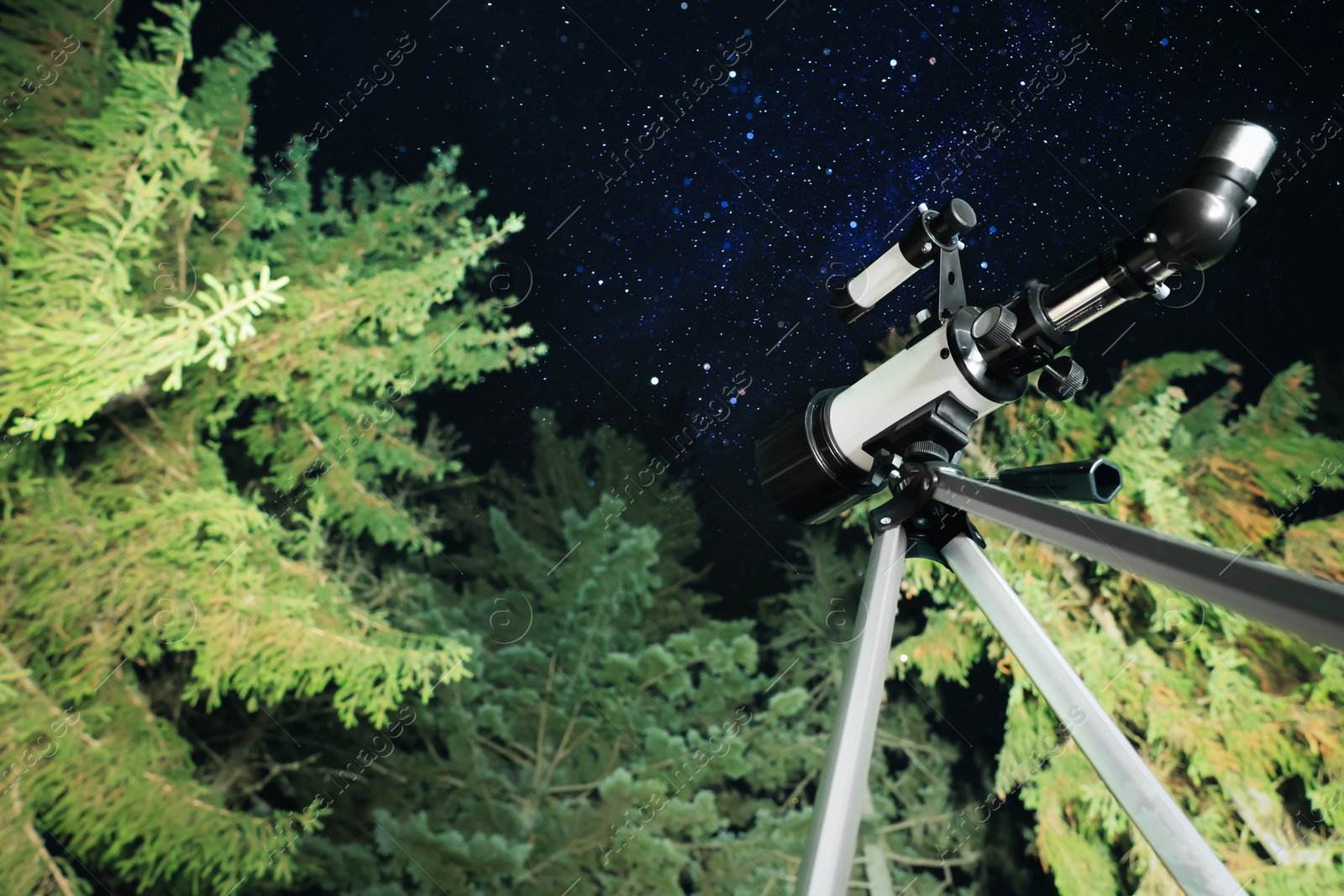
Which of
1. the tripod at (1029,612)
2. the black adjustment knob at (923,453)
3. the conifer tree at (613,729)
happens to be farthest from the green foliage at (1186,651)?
the tripod at (1029,612)

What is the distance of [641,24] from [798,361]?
4.79 ft

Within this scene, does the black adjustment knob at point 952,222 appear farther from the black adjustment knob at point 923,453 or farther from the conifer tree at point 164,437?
the conifer tree at point 164,437

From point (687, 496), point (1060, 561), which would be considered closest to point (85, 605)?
point (687, 496)

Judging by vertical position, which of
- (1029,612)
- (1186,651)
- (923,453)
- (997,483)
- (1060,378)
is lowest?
(1029,612)

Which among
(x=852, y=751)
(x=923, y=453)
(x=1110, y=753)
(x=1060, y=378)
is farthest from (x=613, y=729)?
(x=1110, y=753)

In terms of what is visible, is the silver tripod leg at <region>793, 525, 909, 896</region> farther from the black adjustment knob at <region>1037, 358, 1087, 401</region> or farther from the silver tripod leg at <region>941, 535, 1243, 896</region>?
the black adjustment knob at <region>1037, 358, 1087, 401</region>

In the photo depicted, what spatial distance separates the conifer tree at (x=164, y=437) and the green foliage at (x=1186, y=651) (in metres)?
2.27

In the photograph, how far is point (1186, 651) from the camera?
2590 mm

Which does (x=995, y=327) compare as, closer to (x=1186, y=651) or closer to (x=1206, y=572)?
(x=1206, y=572)

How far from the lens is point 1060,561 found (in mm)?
2869

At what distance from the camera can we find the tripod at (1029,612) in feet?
1.15

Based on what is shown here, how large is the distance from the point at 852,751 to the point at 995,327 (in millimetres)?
657

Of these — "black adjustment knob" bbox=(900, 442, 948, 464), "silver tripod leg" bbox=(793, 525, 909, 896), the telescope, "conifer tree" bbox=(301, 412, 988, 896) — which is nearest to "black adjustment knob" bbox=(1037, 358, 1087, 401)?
the telescope

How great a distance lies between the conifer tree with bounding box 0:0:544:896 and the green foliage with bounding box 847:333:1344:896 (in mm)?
2265
